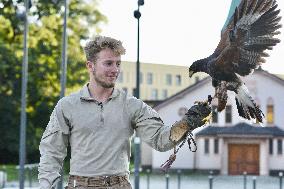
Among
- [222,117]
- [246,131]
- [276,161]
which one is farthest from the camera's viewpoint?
[222,117]

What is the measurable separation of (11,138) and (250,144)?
41.4 feet

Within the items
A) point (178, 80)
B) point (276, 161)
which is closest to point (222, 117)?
point (276, 161)

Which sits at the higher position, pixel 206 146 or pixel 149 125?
pixel 206 146

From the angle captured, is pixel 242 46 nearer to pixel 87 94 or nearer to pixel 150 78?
pixel 87 94

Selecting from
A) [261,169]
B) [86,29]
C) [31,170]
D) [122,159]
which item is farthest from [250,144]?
[122,159]

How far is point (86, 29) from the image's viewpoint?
32.1m

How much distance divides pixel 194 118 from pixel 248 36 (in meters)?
0.51

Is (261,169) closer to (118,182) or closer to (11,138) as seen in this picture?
(11,138)

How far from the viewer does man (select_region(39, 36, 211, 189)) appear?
13.9 feet

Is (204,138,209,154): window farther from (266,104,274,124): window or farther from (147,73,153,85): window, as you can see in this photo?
(147,73,153,85): window

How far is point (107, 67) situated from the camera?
4.14m

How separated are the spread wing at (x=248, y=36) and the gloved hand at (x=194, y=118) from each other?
28 centimetres

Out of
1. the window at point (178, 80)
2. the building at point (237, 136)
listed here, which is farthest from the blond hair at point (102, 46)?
the window at point (178, 80)

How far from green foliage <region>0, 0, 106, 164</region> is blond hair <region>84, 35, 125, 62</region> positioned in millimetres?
26051
